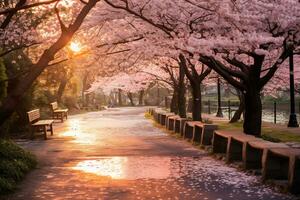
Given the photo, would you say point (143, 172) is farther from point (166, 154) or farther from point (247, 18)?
point (247, 18)

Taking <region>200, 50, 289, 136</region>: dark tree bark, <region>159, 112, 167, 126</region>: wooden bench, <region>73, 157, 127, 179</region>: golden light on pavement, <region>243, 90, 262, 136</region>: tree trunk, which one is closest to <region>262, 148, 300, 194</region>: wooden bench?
<region>73, 157, 127, 179</region>: golden light on pavement

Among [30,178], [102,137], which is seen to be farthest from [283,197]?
[102,137]

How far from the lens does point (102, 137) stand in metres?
20.8

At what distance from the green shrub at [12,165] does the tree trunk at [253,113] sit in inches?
271

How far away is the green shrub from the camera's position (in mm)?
9350

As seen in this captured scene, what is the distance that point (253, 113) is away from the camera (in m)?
15.8

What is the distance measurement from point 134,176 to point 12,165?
2583 millimetres

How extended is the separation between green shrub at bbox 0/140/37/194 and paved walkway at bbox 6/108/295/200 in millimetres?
202

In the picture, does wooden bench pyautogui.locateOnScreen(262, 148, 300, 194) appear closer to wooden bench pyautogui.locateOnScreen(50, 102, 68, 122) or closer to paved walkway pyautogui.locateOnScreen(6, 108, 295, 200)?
paved walkway pyautogui.locateOnScreen(6, 108, 295, 200)

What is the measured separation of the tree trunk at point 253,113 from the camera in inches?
616

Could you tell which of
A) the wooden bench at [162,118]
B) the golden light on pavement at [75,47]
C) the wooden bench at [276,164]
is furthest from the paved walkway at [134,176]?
the wooden bench at [162,118]

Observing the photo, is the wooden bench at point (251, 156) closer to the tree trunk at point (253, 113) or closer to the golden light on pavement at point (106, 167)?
the golden light on pavement at point (106, 167)

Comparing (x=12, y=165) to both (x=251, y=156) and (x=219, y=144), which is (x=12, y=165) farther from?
(x=219, y=144)

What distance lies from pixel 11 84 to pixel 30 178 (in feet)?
32.0
